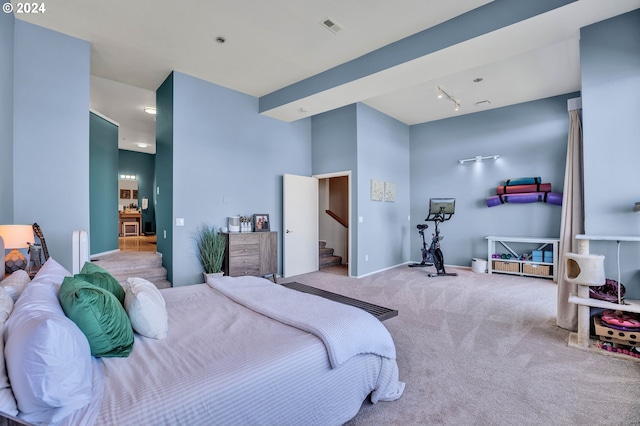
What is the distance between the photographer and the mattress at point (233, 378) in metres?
1.11

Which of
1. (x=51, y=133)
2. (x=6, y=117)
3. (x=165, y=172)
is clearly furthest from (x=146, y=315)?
(x=165, y=172)

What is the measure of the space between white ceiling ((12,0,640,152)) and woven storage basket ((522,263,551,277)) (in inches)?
122

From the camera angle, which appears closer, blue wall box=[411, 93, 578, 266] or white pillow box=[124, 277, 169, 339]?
white pillow box=[124, 277, 169, 339]

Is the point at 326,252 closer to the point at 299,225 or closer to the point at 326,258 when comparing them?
the point at 326,258

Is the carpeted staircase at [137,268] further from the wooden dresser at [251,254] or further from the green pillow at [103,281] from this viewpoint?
the green pillow at [103,281]

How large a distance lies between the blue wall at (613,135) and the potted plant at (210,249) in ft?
14.3

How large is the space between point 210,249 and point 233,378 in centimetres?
341

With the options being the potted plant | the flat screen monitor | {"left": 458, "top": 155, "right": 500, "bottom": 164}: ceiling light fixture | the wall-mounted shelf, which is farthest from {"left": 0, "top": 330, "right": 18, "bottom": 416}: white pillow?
{"left": 458, "top": 155, "right": 500, "bottom": 164}: ceiling light fixture

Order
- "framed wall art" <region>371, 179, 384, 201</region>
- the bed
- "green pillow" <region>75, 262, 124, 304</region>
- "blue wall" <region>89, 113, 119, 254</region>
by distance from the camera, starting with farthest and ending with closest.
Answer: "framed wall art" <region>371, 179, 384, 201</region>
"blue wall" <region>89, 113, 119, 254</region>
"green pillow" <region>75, 262, 124, 304</region>
the bed

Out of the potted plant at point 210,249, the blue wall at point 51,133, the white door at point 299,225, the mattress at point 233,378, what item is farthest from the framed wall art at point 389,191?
the blue wall at point 51,133

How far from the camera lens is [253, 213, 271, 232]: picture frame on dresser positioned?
5148mm

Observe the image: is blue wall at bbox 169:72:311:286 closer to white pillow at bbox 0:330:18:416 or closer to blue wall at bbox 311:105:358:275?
blue wall at bbox 311:105:358:275

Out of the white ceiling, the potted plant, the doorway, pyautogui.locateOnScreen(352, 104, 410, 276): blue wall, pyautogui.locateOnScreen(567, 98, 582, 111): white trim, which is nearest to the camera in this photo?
the white ceiling

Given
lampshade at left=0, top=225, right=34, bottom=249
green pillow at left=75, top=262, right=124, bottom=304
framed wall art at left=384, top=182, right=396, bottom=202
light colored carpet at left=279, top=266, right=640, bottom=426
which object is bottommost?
light colored carpet at left=279, top=266, right=640, bottom=426
